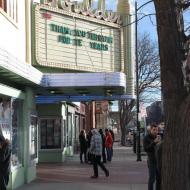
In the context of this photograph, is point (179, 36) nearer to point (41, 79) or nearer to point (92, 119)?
point (41, 79)

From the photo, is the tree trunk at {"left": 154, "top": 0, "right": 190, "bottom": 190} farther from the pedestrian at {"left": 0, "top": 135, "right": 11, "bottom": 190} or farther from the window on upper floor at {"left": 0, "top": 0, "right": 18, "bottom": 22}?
the window on upper floor at {"left": 0, "top": 0, "right": 18, "bottom": 22}

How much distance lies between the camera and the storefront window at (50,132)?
2933 centimetres

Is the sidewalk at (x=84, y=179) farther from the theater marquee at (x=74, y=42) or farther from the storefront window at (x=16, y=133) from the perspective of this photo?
the theater marquee at (x=74, y=42)

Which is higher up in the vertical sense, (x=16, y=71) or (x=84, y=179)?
(x=16, y=71)

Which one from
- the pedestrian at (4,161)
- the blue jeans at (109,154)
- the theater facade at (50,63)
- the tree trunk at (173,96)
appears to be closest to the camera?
the tree trunk at (173,96)

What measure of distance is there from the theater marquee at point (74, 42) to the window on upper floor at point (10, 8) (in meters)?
2.81

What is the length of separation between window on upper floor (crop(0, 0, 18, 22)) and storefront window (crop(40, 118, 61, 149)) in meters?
11.9

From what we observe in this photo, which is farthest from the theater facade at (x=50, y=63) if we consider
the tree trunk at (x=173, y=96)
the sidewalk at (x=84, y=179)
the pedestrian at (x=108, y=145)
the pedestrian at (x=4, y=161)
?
the tree trunk at (x=173, y=96)

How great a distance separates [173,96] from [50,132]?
2253 centimetres

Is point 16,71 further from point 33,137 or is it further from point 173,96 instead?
point 173,96

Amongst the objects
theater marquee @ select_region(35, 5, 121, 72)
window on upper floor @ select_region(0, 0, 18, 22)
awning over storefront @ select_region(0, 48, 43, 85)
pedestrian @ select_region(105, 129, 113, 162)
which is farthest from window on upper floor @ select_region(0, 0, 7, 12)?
pedestrian @ select_region(105, 129, 113, 162)

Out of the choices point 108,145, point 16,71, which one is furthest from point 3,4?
point 108,145

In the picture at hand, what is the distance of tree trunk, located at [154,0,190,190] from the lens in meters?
7.27

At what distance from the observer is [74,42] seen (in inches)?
895
